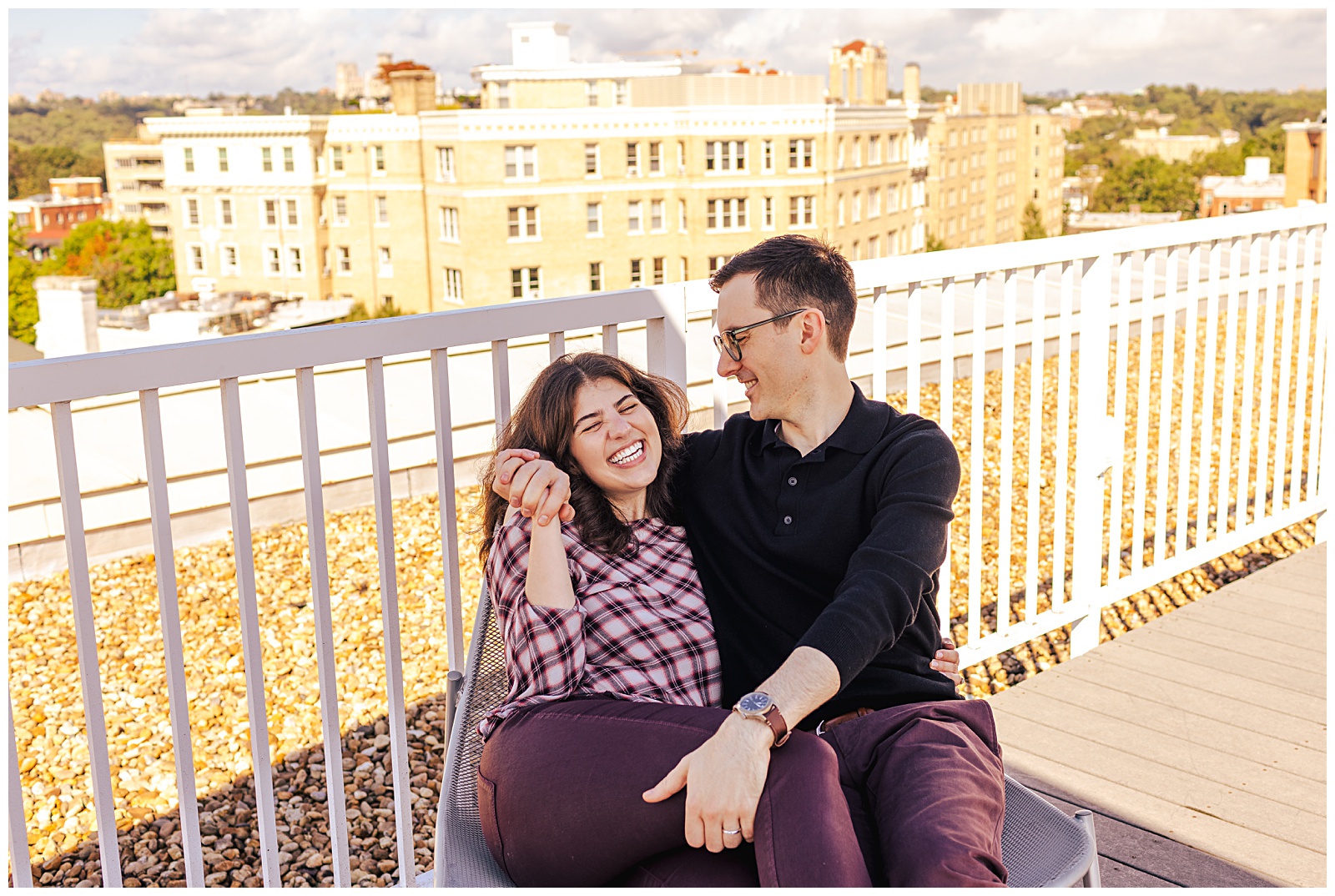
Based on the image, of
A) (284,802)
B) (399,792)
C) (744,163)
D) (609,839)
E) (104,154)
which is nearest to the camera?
(609,839)

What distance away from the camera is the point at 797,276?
177 centimetres

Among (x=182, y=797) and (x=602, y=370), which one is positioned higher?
(x=602, y=370)

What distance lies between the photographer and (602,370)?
180 centimetres

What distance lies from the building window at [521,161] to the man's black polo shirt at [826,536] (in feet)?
198

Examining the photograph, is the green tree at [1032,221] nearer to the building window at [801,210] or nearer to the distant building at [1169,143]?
the distant building at [1169,143]

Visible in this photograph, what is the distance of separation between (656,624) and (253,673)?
0.59 meters

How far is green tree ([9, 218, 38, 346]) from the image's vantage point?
6384 cm

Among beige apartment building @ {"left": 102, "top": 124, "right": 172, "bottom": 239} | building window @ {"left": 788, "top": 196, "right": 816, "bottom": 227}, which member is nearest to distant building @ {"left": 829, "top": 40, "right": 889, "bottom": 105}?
building window @ {"left": 788, "top": 196, "right": 816, "bottom": 227}

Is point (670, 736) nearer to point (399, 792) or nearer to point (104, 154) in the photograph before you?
point (399, 792)

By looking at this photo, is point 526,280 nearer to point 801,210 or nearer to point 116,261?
point 801,210

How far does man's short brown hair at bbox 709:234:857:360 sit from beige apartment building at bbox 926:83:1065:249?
83685 mm

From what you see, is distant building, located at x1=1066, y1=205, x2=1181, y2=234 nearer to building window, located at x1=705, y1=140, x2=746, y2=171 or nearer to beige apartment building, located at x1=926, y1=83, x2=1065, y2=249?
beige apartment building, located at x1=926, y1=83, x2=1065, y2=249

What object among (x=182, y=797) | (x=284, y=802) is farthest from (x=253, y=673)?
(x=284, y=802)

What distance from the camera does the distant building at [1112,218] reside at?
9169cm
